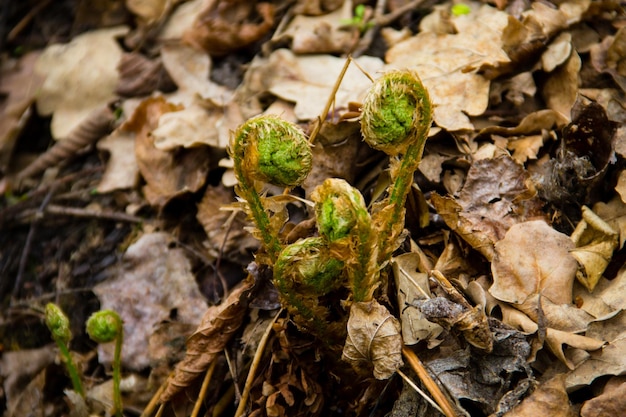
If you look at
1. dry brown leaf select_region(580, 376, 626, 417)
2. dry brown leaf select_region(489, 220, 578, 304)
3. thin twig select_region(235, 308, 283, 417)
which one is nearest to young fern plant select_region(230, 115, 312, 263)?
thin twig select_region(235, 308, 283, 417)

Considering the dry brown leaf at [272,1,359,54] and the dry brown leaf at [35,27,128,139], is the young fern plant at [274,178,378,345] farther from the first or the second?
the dry brown leaf at [35,27,128,139]

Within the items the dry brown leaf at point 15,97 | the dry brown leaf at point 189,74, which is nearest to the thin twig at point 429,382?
the dry brown leaf at point 189,74

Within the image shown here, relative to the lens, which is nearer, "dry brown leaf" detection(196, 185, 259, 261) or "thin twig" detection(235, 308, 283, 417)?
"thin twig" detection(235, 308, 283, 417)

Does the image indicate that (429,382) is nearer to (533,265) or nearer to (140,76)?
(533,265)

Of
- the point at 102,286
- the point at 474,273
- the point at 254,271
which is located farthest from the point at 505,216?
the point at 102,286

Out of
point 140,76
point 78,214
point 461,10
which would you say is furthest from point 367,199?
point 140,76

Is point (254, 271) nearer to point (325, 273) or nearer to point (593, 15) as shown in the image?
point (325, 273)
